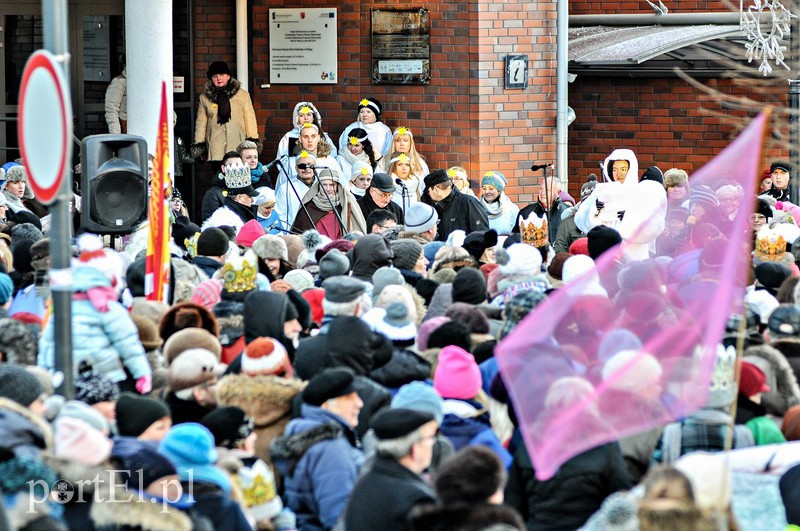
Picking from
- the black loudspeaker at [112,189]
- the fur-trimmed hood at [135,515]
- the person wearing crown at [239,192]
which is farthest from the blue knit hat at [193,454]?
the person wearing crown at [239,192]

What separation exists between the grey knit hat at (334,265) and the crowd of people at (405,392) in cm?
3

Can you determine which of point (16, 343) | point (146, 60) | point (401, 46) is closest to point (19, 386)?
point (16, 343)

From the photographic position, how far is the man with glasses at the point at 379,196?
13516mm

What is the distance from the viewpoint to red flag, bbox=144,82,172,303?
752 cm

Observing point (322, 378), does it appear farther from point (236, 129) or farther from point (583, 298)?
point (236, 129)

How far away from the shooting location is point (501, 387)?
6.32 metres

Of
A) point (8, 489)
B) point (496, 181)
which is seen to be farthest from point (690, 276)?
point (496, 181)

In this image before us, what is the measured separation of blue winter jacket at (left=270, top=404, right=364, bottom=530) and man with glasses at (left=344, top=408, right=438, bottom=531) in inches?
22.0

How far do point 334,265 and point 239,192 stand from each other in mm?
4457

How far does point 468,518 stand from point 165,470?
1.14 meters

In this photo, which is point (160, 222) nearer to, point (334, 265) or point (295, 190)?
point (334, 265)

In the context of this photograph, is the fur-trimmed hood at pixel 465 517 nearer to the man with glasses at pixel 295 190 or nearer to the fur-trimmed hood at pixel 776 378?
the fur-trimmed hood at pixel 776 378

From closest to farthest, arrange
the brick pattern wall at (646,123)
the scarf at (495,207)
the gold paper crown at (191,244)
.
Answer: the gold paper crown at (191,244)
the scarf at (495,207)
the brick pattern wall at (646,123)

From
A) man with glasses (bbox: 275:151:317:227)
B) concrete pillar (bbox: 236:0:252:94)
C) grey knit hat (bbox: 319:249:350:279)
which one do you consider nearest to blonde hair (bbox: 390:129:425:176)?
man with glasses (bbox: 275:151:317:227)
